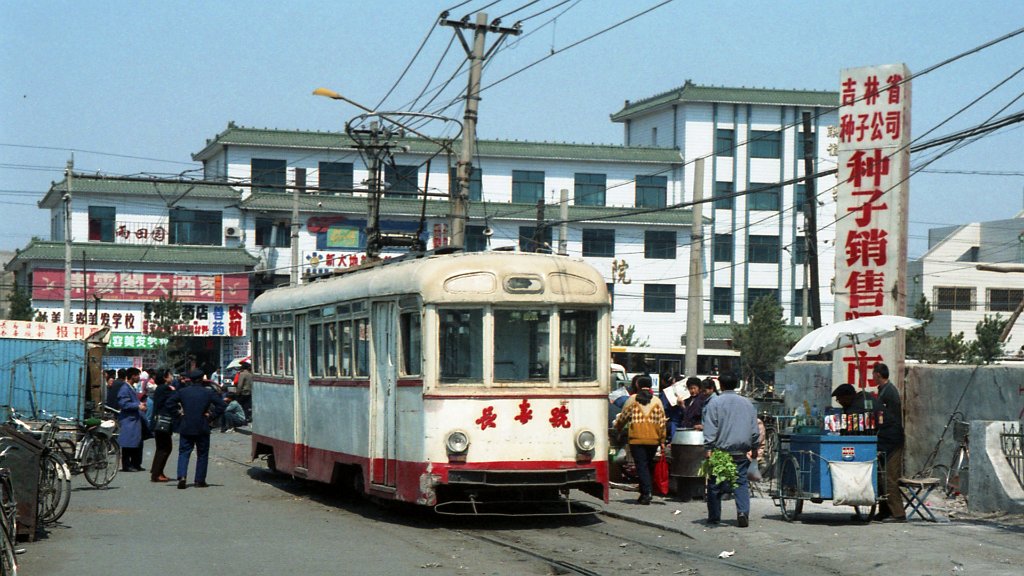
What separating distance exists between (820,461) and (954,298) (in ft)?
189

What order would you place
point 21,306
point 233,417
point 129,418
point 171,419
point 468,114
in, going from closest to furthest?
point 171,419
point 129,418
point 468,114
point 233,417
point 21,306

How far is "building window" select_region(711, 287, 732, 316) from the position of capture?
68.8 metres

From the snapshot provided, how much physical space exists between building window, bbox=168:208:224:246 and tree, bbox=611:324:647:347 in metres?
19.0

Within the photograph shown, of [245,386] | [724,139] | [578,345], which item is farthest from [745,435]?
[724,139]

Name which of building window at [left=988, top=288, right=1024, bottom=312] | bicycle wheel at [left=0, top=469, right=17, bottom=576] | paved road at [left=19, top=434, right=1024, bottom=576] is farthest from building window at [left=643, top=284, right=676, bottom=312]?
bicycle wheel at [left=0, top=469, right=17, bottom=576]

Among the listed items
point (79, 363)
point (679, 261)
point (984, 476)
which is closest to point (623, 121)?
point (679, 261)

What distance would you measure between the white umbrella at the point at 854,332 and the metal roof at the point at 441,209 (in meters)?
43.7

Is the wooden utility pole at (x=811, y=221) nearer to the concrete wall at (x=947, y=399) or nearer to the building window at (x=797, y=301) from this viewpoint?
the concrete wall at (x=947, y=399)

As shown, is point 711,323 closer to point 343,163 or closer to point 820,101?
point 820,101

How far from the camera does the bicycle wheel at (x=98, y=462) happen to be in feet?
62.5

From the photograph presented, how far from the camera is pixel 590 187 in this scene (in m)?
67.8

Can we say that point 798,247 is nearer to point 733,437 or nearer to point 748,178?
point 748,178

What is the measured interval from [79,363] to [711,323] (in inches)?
1615

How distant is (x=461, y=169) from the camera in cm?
2423
